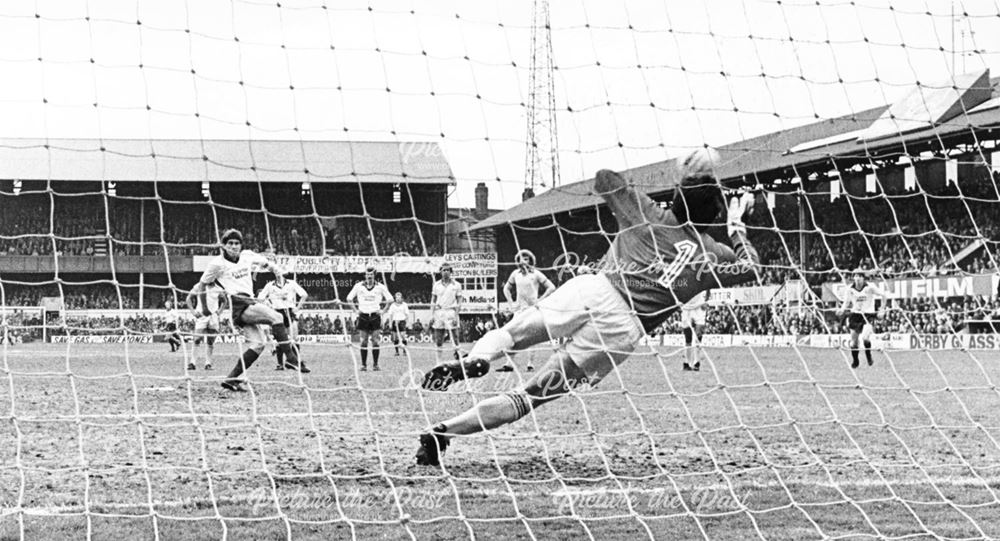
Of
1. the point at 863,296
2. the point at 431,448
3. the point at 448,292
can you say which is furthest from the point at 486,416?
the point at 863,296

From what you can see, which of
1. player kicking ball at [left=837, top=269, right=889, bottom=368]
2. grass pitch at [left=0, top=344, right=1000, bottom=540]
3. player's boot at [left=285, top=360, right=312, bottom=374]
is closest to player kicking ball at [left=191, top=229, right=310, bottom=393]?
player's boot at [left=285, top=360, right=312, bottom=374]

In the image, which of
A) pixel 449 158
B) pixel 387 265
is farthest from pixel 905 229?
pixel 449 158

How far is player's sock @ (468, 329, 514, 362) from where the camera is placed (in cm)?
554

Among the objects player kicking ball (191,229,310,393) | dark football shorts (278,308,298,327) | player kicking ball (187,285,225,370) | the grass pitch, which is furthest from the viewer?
player kicking ball (187,285,225,370)

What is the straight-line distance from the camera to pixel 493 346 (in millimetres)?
5590

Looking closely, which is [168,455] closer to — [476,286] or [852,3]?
[852,3]

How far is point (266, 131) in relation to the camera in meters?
5.82

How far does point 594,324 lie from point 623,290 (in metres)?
0.24

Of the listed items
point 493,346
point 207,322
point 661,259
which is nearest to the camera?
point 493,346

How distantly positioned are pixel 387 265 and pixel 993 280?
13881 mm

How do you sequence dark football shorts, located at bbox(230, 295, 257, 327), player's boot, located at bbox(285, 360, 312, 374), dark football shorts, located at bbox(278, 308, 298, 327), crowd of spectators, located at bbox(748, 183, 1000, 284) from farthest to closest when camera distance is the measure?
crowd of spectators, located at bbox(748, 183, 1000, 284) < dark football shorts, located at bbox(278, 308, 298, 327) < dark football shorts, located at bbox(230, 295, 257, 327) < player's boot, located at bbox(285, 360, 312, 374)

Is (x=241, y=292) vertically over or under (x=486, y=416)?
over

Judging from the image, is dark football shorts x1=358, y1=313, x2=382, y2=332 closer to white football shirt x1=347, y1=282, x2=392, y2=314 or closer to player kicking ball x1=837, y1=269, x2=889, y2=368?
white football shirt x1=347, y1=282, x2=392, y2=314

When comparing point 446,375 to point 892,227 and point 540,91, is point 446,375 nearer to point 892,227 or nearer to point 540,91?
point 540,91
